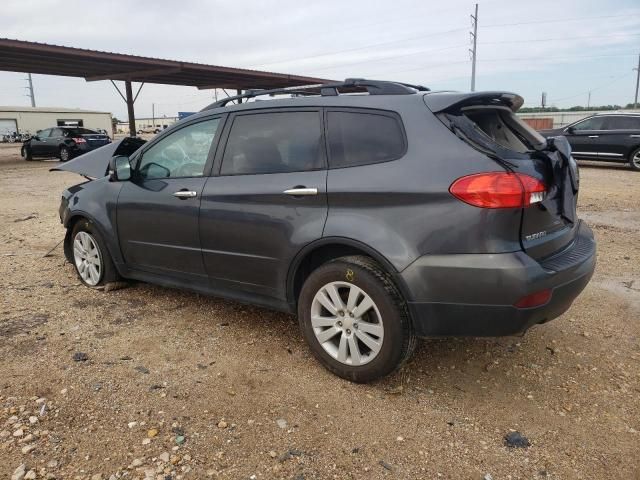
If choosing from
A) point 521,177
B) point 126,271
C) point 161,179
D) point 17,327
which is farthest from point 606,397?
point 17,327

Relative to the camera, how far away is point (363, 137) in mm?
2949

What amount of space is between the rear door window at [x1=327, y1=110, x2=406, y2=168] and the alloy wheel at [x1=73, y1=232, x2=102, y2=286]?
2594 millimetres

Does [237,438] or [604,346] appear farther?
[604,346]

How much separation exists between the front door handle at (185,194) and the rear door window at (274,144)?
11.2 inches

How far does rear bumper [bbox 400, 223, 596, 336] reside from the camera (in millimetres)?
2508

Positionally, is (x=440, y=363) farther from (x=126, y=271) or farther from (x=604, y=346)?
(x=126, y=271)

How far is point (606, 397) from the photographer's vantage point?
287 centimetres

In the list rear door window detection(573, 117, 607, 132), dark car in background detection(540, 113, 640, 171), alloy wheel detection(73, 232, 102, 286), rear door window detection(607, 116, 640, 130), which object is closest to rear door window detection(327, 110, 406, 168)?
alloy wheel detection(73, 232, 102, 286)

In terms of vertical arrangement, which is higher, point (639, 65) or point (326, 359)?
point (639, 65)

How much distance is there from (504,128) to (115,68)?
20.9m

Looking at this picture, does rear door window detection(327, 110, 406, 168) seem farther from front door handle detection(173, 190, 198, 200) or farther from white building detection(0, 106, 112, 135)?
white building detection(0, 106, 112, 135)

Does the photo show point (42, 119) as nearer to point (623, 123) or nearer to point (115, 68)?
point (115, 68)

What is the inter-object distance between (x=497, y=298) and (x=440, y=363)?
0.91m

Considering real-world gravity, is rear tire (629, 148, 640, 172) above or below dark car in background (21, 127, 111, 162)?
below
